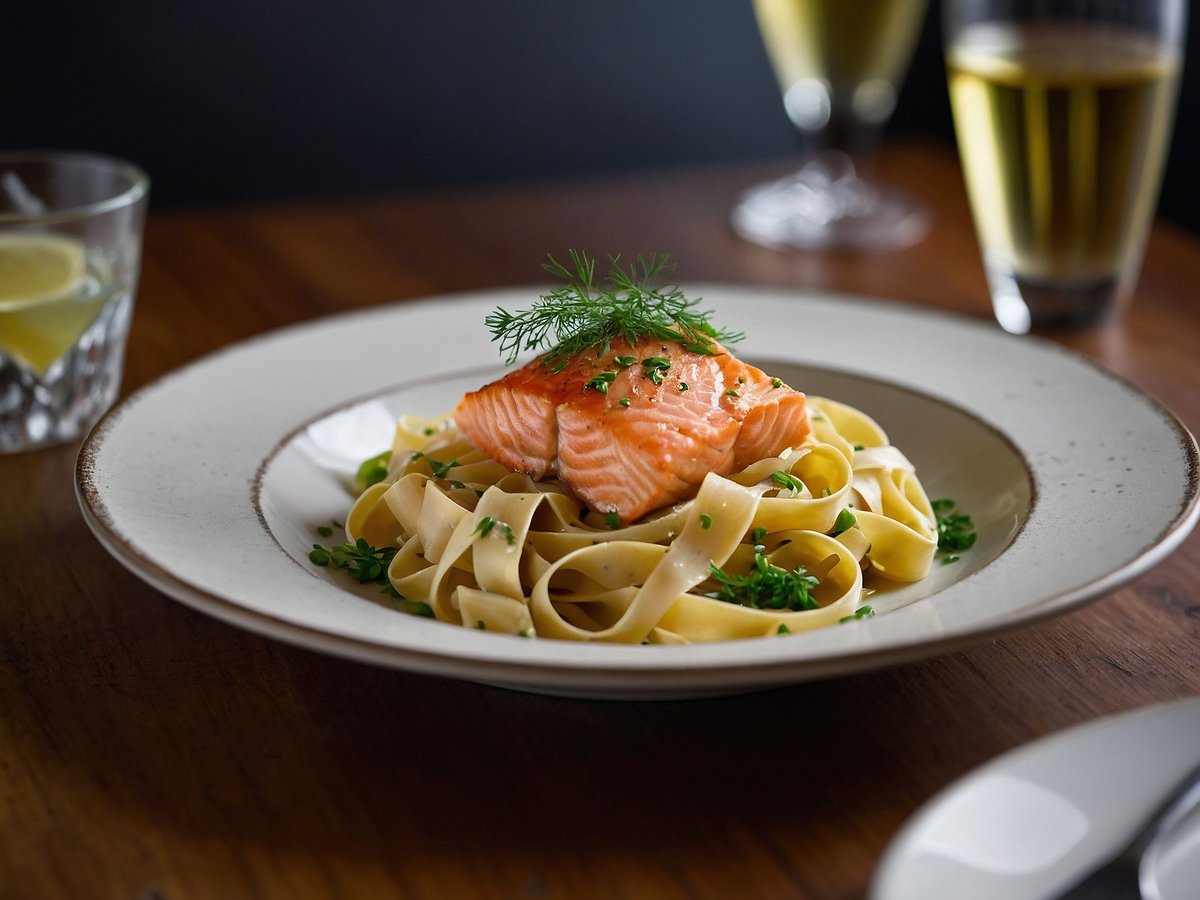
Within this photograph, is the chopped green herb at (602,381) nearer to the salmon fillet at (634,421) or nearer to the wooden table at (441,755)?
the salmon fillet at (634,421)

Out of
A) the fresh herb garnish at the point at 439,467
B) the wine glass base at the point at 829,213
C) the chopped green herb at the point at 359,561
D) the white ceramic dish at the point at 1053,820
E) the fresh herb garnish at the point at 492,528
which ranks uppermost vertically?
the white ceramic dish at the point at 1053,820

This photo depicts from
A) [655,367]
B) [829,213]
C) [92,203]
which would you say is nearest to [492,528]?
Answer: [655,367]

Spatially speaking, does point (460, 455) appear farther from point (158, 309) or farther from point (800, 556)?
point (158, 309)

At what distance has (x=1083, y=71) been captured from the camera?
3.18 meters

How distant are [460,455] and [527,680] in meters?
0.93

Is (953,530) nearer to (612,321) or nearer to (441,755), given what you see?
(612,321)

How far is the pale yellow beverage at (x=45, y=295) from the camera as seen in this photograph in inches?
108

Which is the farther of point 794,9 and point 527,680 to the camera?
point 794,9

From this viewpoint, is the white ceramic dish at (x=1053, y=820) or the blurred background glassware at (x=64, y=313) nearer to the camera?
the white ceramic dish at (x=1053, y=820)

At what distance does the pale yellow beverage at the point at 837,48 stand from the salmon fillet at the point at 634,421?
230 centimetres

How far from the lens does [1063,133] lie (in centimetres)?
322

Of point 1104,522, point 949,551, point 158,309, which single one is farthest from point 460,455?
point 158,309

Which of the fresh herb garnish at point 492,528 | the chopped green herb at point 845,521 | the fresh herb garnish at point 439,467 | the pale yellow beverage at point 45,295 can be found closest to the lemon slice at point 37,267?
the pale yellow beverage at point 45,295

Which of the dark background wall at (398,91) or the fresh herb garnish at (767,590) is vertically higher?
the fresh herb garnish at (767,590)
